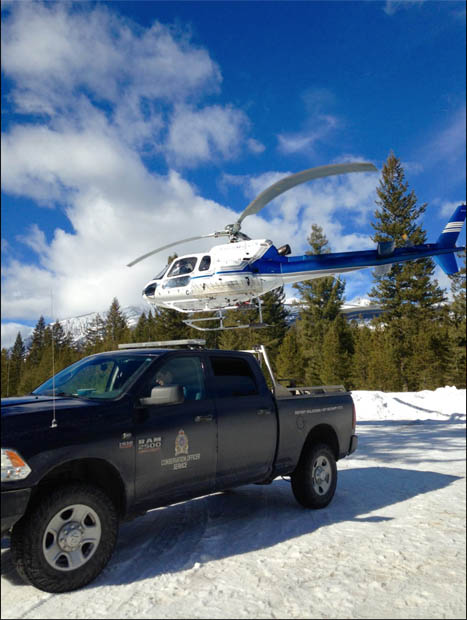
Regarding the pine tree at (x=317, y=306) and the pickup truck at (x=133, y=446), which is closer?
the pickup truck at (x=133, y=446)

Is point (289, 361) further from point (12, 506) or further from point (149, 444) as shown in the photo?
point (12, 506)

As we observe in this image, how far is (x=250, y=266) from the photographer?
10.7 m

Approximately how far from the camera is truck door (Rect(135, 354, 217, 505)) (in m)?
3.71

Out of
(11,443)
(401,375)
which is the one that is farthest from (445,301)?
(11,443)

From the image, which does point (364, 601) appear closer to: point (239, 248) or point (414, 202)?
point (239, 248)

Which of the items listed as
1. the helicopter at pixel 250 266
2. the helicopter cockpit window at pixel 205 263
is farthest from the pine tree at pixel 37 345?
the helicopter cockpit window at pixel 205 263

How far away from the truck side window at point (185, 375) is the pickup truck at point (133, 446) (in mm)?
12

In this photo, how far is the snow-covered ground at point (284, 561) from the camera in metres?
2.90

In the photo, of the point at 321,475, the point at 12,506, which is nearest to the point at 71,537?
the point at 12,506

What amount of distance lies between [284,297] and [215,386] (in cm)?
3761

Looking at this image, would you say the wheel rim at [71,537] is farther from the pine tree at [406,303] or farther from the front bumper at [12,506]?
the pine tree at [406,303]

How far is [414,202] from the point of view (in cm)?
2619

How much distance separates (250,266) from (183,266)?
1.74 m

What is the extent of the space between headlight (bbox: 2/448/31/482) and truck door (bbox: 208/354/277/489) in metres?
1.87
